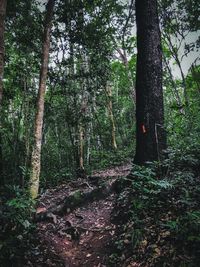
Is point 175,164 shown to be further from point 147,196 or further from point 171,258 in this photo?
point 171,258

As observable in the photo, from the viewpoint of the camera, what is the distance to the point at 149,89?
6352 mm

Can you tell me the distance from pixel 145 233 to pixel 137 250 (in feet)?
0.95

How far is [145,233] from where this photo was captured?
435cm

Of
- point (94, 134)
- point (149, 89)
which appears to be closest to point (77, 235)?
point (149, 89)

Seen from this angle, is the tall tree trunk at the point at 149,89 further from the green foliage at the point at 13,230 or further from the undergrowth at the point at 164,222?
the green foliage at the point at 13,230

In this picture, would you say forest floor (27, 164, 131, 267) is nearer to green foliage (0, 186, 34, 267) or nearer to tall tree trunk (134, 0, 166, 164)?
green foliage (0, 186, 34, 267)

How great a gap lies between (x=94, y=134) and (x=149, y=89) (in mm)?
13169

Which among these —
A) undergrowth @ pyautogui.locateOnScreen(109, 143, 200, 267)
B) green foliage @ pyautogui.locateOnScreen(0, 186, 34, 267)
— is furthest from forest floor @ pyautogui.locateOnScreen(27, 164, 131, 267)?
undergrowth @ pyautogui.locateOnScreen(109, 143, 200, 267)

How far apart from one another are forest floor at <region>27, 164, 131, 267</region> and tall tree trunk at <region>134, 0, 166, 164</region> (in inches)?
63.1

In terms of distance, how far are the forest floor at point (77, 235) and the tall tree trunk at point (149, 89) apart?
5.26 ft

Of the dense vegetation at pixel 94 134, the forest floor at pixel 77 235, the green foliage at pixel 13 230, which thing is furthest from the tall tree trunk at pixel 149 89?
the green foliage at pixel 13 230

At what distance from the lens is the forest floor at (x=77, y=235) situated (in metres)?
4.90

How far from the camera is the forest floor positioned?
16.1ft

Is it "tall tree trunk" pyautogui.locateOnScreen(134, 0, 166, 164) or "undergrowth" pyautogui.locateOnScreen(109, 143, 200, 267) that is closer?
"undergrowth" pyautogui.locateOnScreen(109, 143, 200, 267)
